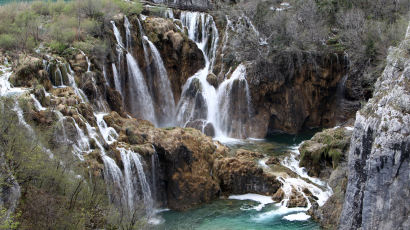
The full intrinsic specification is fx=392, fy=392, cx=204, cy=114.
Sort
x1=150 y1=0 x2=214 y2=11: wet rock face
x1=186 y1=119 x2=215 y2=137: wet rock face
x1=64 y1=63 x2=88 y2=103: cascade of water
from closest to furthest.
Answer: x1=64 y1=63 x2=88 y2=103: cascade of water < x1=186 y1=119 x2=215 y2=137: wet rock face < x1=150 y1=0 x2=214 y2=11: wet rock face

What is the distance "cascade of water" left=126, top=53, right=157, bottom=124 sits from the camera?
30.5 metres

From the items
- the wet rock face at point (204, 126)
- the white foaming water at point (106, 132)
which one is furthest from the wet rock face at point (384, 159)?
the wet rock face at point (204, 126)

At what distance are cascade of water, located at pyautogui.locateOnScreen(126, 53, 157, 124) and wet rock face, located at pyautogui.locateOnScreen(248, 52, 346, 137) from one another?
336 inches

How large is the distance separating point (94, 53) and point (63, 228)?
18323mm

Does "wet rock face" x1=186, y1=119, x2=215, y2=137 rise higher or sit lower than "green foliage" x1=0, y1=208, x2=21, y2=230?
lower

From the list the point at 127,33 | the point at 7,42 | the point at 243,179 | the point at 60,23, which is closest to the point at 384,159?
the point at 243,179

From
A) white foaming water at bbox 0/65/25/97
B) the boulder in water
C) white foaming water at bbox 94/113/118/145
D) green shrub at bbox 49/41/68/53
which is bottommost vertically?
white foaming water at bbox 94/113/118/145

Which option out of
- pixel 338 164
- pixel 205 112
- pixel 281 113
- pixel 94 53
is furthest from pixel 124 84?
pixel 338 164

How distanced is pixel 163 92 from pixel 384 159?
21.4 m

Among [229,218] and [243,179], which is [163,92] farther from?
[229,218]

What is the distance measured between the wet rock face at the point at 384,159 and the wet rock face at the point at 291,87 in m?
16.9

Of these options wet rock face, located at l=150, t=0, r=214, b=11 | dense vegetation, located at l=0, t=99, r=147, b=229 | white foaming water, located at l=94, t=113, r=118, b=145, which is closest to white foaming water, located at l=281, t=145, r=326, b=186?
white foaming water, located at l=94, t=113, r=118, b=145

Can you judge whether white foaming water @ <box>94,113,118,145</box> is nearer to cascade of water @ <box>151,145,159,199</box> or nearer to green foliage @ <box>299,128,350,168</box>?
cascade of water @ <box>151,145,159,199</box>

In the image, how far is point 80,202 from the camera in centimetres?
1388
